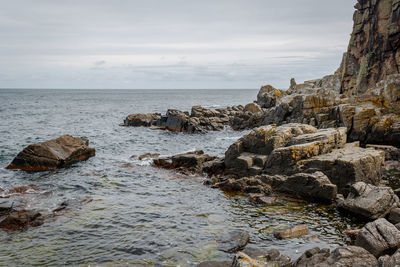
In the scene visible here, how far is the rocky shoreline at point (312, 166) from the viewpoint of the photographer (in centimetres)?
1152

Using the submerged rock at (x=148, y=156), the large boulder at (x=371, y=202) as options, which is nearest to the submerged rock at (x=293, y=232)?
the large boulder at (x=371, y=202)

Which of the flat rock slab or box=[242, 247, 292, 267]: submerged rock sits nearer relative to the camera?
box=[242, 247, 292, 267]: submerged rock

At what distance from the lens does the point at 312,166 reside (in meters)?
20.8

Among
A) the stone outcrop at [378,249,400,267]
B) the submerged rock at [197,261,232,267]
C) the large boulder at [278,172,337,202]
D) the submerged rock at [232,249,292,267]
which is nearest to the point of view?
the stone outcrop at [378,249,400,267]

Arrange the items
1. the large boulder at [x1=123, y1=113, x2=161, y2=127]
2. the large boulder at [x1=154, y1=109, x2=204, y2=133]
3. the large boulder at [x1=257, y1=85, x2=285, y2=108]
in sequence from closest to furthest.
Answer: the large boulder at [x1=154, y1=109, x2=204, y2=133] < the large boulder at [x1=123, y1=113, x2=161, y2=127] < the large boulder at [x1=257, y1=85, x2=285, y2=108]

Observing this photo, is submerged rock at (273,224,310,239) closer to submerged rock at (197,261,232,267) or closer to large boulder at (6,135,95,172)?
submerged rock at (197,261,232,267)

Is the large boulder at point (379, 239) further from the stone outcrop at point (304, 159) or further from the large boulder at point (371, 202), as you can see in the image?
the stone outcrop at point (304, 159)

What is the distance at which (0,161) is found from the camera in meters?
29.9

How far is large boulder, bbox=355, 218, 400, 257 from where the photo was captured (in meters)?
11.1

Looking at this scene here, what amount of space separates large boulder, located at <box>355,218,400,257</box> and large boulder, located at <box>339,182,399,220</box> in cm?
371

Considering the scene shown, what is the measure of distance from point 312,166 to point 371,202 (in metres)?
5.35

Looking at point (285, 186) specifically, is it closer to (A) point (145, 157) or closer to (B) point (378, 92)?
(A) point (145, 157)

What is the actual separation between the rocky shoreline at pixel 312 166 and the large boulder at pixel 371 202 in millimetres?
47

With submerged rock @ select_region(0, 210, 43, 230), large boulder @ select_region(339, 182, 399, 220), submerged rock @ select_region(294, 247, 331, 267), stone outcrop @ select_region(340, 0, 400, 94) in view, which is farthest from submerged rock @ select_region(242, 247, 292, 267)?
stone outcrop @ select_region(340, 0, 400, 94)
